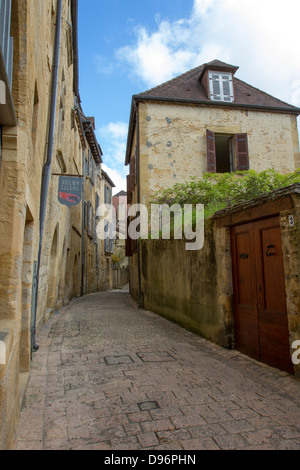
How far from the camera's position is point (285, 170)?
37.4 ft

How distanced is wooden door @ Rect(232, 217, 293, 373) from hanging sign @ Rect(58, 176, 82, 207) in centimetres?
360

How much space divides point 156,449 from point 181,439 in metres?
0.22

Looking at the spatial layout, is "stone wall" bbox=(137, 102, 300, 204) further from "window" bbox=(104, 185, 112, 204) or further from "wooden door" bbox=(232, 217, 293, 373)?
"window" bbox=(104, 185, 112, 204)

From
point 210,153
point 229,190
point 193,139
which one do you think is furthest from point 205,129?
point 229,190

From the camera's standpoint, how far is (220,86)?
1163 centimetres

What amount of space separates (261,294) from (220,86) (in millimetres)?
9817

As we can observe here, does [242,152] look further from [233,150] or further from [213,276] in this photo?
[213,276]

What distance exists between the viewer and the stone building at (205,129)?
1071cm

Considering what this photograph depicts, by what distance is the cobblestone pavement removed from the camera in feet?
7.54

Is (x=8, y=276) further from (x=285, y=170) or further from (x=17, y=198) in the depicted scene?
(x=285, y=170)

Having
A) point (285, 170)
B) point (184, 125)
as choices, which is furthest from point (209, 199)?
point (285, 170)

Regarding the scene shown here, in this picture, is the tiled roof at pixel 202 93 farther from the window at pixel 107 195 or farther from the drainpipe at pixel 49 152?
the window at pixel 107 195

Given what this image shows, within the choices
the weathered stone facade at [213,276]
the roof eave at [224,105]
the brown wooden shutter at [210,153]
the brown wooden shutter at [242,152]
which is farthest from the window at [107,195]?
the weathered stone facade at [213,276]
